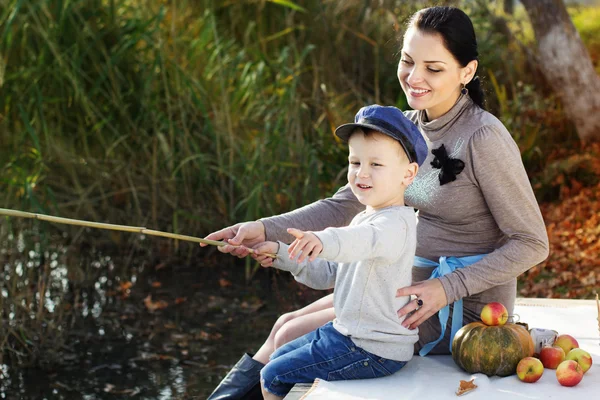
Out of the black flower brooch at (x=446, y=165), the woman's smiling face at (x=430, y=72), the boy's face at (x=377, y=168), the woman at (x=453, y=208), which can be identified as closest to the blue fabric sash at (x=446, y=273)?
the woman at (x=453, y=208)

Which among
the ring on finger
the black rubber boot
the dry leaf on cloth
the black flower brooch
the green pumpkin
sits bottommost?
the black rubber boot

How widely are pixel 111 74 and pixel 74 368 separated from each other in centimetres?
190

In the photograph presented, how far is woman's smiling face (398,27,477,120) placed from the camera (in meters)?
3.03

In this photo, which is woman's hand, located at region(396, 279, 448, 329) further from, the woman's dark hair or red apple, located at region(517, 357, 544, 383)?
the woman's dark hair

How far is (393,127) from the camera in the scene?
9.11ft

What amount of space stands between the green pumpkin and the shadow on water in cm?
168

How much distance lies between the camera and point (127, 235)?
638 centimetres

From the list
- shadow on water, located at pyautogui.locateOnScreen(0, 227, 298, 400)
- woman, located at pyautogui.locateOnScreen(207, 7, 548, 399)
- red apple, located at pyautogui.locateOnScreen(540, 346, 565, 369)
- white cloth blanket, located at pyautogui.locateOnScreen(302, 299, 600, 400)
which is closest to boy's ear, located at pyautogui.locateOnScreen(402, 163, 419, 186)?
woman, located at pyautogui.locateOnScreen(207, 7, 548, 399)

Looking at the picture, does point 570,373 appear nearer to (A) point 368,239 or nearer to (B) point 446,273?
(B) point 446,273

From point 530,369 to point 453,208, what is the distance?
0.55 m

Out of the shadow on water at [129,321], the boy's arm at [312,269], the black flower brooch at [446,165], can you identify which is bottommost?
the shadow on water at [129,321]

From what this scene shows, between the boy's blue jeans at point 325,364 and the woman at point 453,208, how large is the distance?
16 centimetres

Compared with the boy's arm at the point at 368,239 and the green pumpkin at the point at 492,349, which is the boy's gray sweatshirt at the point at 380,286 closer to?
the boy's arm at the point at 368,239

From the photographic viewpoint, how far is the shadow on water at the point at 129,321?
14.6 ft
